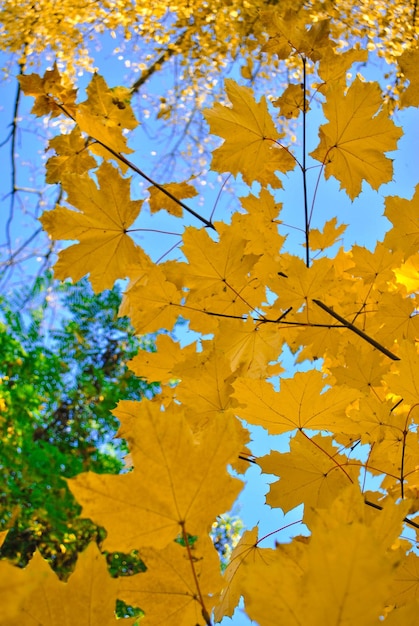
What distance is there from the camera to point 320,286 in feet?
2.47

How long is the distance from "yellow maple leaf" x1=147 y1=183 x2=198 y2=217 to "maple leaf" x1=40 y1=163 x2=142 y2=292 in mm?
158

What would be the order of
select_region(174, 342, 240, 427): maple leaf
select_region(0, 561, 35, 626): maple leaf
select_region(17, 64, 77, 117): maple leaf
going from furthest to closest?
select_region(17, 64, 77, 117): maple leaf
select_region(174, 342, 240, 427): maple leaf
select_region(0, 561, 35, 626): maple leaf

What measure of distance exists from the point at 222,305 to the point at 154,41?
3.55 m

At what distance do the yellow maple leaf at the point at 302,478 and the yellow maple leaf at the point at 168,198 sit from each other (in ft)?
1.66

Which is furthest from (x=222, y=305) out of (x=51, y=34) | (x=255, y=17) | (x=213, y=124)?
(x=51, y=34)

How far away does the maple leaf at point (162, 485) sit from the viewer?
0.34m

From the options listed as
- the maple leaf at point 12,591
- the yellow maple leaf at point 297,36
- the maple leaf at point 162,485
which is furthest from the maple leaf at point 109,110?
the maple leaf at point 12,591

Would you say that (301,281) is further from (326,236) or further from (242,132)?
(326,236)

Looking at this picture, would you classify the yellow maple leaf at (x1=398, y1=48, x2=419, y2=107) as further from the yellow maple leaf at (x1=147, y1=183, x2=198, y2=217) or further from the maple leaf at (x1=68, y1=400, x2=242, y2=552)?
the maple leaf at (x1=68, y1=400, x2=242, y2=552)

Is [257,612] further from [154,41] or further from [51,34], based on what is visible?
[154,41]

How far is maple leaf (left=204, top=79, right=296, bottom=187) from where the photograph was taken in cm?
75

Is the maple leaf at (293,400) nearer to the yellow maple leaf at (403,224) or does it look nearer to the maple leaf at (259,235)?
the maple leaf at (259,235)

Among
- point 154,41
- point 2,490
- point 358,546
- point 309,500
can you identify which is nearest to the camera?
point 358,546

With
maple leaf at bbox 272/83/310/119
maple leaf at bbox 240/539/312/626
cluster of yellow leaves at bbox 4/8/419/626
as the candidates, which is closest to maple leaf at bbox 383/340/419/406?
cluster of yellow leaves at bbox 4/8/419/626
